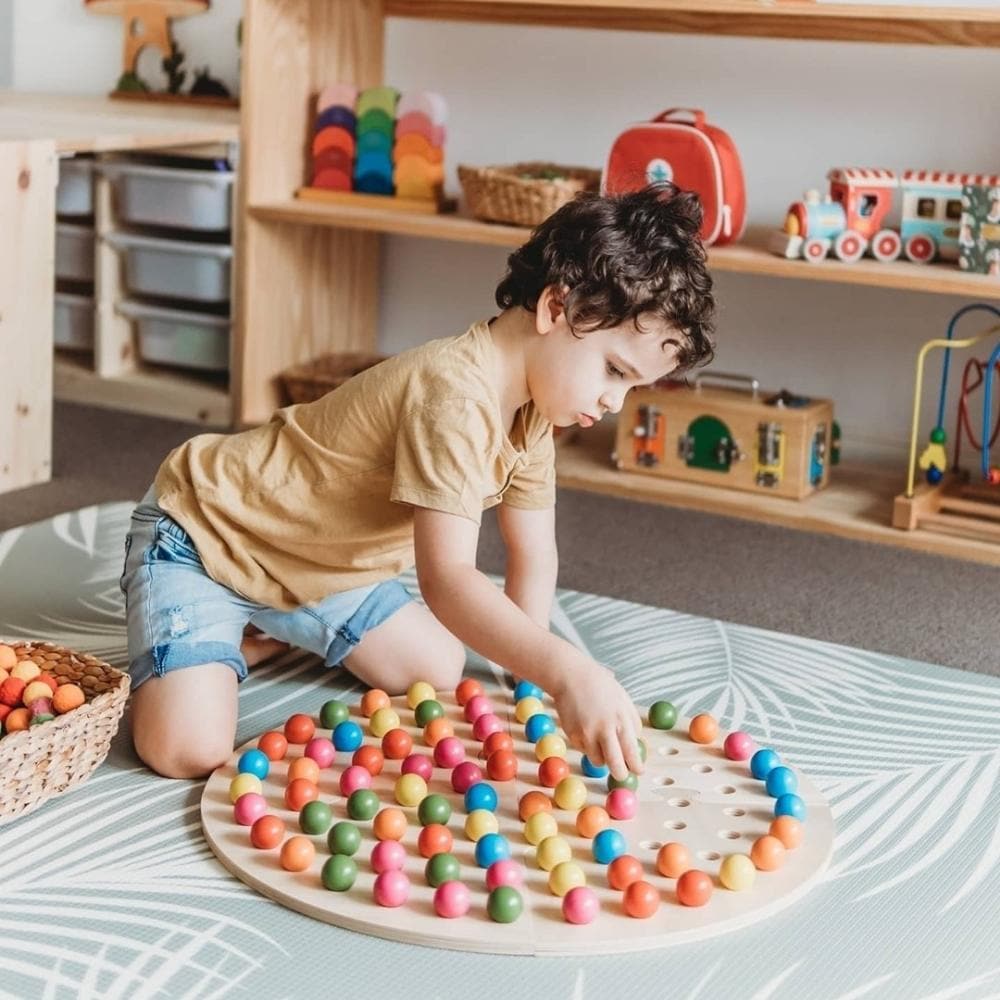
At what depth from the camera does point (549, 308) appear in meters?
1.40

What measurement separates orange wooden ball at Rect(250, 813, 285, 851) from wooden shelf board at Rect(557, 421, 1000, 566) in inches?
50.7

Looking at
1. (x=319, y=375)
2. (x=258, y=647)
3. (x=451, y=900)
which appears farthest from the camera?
(x=319, y=375)

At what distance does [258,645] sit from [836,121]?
1.44 m

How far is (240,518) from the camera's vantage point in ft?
5.08

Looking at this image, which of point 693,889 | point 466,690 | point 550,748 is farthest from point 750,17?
point 693,889

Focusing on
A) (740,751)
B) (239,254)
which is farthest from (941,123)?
(740,751)

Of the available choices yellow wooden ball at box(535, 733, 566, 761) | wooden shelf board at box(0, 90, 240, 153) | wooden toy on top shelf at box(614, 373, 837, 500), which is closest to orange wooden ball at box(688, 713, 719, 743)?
yellow wooden ball at box(535, 733, 566, 761)

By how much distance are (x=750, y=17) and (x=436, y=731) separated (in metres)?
1.51

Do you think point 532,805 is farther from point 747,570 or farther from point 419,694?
point 747,570

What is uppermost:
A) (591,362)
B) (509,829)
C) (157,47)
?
(157,47)

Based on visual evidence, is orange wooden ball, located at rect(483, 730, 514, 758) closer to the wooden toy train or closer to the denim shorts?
the denim shorts

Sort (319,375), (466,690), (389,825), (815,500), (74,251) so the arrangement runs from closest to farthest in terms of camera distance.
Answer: (389,825)
(466,690)
(815,500)
(319,375)
(74,251)

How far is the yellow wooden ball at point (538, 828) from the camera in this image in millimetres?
1314

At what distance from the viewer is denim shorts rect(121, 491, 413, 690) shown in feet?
4.95
